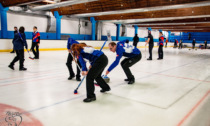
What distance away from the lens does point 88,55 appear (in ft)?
9.96

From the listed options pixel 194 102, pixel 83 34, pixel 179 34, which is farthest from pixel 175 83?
pixel 179 34

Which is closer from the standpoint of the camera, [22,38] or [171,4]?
[22,38]

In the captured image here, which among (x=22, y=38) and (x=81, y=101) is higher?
(x=22, y=38)

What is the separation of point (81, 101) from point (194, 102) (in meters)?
2.13

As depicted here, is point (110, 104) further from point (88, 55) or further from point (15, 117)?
point (15, 117)

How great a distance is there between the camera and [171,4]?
10906mm

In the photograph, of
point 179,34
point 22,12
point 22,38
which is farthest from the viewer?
point 179,34

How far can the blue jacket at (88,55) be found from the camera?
2.92 m

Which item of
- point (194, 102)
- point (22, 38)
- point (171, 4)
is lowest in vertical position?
point (194, 102)

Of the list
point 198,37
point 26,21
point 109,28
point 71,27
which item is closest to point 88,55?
point 26,21

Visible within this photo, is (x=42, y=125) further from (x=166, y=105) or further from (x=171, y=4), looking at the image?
(x=171, y=4)

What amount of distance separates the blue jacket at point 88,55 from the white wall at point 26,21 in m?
15.5

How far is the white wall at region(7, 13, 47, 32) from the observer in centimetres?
1579

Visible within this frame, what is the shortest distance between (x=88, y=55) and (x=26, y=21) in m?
16.1
